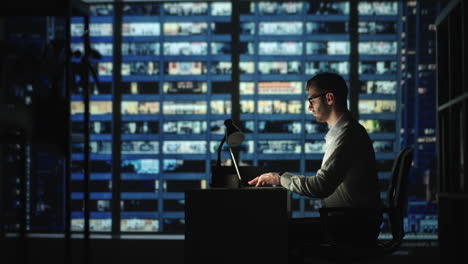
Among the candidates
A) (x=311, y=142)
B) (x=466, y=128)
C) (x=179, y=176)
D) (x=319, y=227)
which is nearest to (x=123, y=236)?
(x=179, y=176)

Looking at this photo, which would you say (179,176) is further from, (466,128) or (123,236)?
(466,128)

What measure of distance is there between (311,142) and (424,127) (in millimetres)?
1090

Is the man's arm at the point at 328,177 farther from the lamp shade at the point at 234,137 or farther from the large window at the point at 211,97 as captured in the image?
the large window at the point at 211,97

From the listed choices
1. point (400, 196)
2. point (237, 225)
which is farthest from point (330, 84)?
point (237, 225)

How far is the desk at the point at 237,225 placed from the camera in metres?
2.15

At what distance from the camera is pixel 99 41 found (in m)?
5.32

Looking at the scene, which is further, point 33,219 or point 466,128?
point 33,219

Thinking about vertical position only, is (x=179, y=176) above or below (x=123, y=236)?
above

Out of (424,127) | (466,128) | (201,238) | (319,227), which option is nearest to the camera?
(201,238)

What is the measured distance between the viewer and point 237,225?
2.16 meters

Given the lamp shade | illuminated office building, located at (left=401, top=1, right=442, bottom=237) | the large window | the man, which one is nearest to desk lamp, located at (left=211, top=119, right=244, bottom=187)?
the lamp shade

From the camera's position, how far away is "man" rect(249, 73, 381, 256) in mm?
2305

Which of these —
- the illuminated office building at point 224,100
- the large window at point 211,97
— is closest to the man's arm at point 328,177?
the large window at point 211,97

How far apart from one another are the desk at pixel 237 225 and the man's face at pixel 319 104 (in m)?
0.54
